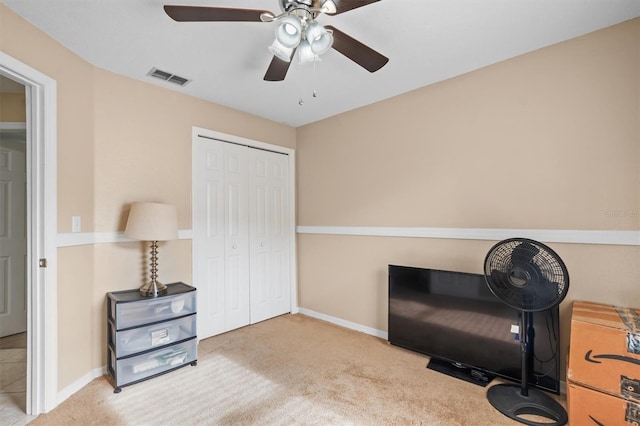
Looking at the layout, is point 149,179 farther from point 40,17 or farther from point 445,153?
point 445,153

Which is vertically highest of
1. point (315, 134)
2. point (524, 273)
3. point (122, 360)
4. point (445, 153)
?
point (315, 134)

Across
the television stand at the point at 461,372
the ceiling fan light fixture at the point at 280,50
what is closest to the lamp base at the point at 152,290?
the ceiling fan light fixture at the point at 280,50

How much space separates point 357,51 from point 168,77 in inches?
67.8

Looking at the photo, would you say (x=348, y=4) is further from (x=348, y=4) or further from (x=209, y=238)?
(x=209, y=238)

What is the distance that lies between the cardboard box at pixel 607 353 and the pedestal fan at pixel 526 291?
19 centimetres

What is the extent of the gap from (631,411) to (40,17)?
12.4 ft

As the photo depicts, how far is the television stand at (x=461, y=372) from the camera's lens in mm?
2191

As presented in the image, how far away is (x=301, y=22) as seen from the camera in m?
1.42

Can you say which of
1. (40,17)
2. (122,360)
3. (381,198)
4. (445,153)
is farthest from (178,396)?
(445,153)

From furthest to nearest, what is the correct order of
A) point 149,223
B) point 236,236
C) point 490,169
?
point 236,236
point 490,169
point 149,223

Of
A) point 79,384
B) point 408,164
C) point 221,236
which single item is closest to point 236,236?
point 221,236

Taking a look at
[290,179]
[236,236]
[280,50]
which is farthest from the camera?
[290,179]

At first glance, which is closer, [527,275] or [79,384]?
[527,275]

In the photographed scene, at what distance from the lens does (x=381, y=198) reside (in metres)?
3.00
